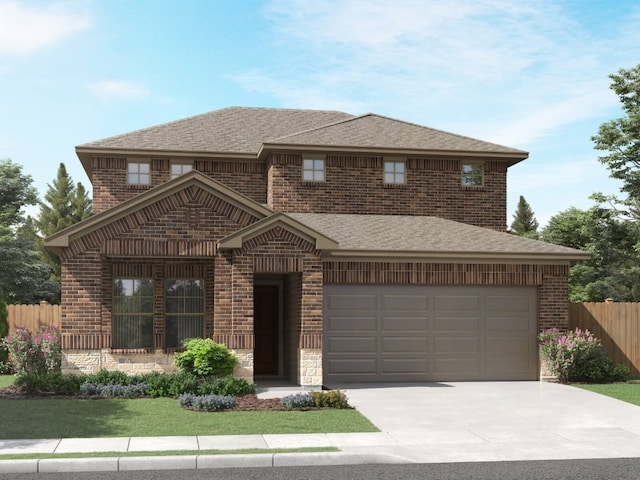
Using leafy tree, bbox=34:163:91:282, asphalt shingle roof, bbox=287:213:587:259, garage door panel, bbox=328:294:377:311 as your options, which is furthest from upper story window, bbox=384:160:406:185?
leafy tree, bbox=34:163:91:282

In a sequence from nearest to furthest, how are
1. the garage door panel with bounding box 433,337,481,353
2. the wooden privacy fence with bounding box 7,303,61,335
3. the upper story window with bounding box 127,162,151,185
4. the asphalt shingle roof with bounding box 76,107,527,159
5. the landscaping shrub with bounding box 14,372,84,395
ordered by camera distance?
the landscaping shrub with bounding box 14,372,84,395 → the garage door panel with bounding box 433,337,481,353 → the wooden privacy fence with bounding box 7,303,61,335 → the asphalt shingle roof with bounding box 76,107,527,159 → the upper story window with bounding box 127,162,151,185

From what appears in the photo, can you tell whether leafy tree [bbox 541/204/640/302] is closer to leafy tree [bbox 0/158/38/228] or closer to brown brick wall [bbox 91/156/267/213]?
brown brick wall [bbox 91/156/267/213]

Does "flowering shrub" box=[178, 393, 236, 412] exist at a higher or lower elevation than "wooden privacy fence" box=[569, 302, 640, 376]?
lower

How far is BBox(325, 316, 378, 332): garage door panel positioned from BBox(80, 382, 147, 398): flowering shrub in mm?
5366

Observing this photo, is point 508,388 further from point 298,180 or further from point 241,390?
point 298,180

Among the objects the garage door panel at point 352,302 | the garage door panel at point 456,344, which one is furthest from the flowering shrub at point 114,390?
the garage door panel at point 456,344

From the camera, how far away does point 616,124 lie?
109ft

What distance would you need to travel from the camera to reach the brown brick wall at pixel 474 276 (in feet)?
67.4

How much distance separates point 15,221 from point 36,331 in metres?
19.4

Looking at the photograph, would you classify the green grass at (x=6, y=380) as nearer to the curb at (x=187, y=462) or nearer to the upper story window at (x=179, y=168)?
the upper story window at (x=179, y=168)

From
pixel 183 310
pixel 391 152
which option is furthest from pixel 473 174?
pixel 183 310

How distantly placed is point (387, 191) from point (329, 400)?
36.1ft

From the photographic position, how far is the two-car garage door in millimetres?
20594

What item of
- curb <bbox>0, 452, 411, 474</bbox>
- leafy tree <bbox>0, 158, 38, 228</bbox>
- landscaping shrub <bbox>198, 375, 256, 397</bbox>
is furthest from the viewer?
leafy tree <bbox>0, 158, 38, 228</bbox>
